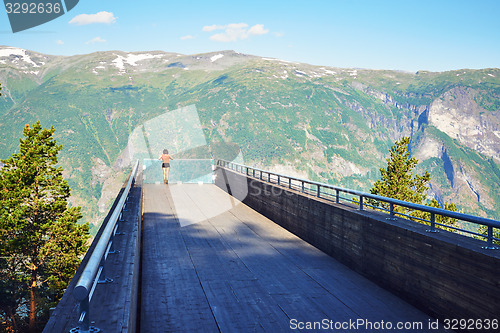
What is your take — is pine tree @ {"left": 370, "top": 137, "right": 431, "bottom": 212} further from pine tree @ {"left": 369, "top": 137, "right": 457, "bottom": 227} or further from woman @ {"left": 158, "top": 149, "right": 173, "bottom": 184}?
woman @ {"left": 158, "top": 149, "right": 173, "bottom": 184}

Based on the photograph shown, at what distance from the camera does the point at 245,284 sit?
6.49m

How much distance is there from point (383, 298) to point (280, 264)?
7.42 ft

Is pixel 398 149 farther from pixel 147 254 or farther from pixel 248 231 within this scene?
pixel 147 254

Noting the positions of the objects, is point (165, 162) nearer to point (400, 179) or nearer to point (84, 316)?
point (84, 316)

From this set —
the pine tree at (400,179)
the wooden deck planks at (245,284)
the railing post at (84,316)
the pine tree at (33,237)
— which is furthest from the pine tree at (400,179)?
the railing post at (84,316)

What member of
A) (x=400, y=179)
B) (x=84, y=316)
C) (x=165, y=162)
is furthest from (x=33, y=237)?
(x=400, y=179)

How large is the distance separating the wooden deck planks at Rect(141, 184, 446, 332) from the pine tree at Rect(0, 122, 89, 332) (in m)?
16.3

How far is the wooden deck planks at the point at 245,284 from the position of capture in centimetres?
521

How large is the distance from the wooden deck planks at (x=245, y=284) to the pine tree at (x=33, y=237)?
16309mm

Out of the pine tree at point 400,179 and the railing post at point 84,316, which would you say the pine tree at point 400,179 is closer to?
the pine tree at point 400,179

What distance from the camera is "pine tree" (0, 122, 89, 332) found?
920 inches

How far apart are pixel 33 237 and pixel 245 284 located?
22.5 meters

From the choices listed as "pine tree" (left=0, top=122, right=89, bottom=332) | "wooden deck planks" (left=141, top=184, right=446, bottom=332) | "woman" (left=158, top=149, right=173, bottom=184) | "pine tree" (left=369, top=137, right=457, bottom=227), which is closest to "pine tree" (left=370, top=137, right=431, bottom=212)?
"pine tree" (left=369, top=137, right=457, bottom=227)

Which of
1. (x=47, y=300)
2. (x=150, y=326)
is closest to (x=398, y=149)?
(x=47, y=300)
